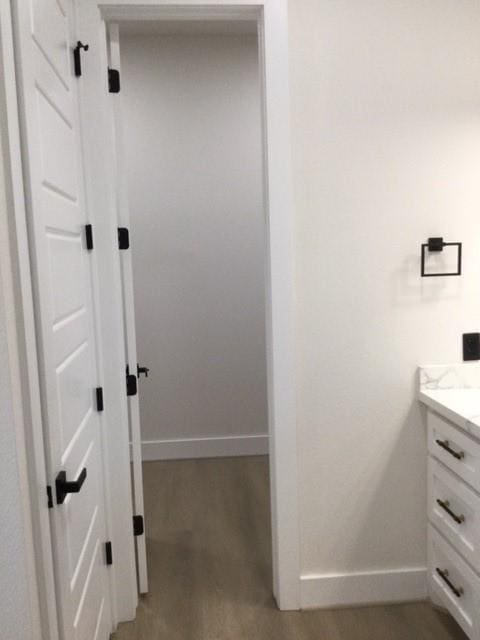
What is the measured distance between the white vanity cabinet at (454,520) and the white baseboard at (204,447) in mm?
1896

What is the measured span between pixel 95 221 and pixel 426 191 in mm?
1243

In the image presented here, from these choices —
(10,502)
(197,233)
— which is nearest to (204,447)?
(197,233)

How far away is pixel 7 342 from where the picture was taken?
107 cm

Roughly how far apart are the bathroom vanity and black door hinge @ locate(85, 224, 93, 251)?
134cm

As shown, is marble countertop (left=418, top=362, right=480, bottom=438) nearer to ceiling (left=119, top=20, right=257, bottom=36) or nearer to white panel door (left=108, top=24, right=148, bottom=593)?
white panel door (left=108, top=24, right=148, bottom=593)

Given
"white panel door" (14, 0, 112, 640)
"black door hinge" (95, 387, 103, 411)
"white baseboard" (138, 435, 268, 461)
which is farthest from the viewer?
"white baseboard" (138, 435, 268, 461)

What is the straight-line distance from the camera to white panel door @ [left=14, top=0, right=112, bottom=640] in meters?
1.28

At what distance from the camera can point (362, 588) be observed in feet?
7.80

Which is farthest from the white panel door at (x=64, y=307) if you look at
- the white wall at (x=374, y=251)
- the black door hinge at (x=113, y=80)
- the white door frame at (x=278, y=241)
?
the white wall at (x=374, y=251)

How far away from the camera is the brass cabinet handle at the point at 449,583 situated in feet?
A: 6.68

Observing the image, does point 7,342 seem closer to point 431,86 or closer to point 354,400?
point 354,400

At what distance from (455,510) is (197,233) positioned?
246 centimetres

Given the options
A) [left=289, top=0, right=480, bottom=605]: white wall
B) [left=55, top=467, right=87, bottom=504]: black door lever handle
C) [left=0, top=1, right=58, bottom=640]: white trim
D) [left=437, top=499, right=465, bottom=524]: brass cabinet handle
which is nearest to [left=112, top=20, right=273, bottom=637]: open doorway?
[left=289, top=0, right=480, bottom=605]: white wall

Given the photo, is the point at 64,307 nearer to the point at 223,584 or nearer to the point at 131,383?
the point at 131,383
